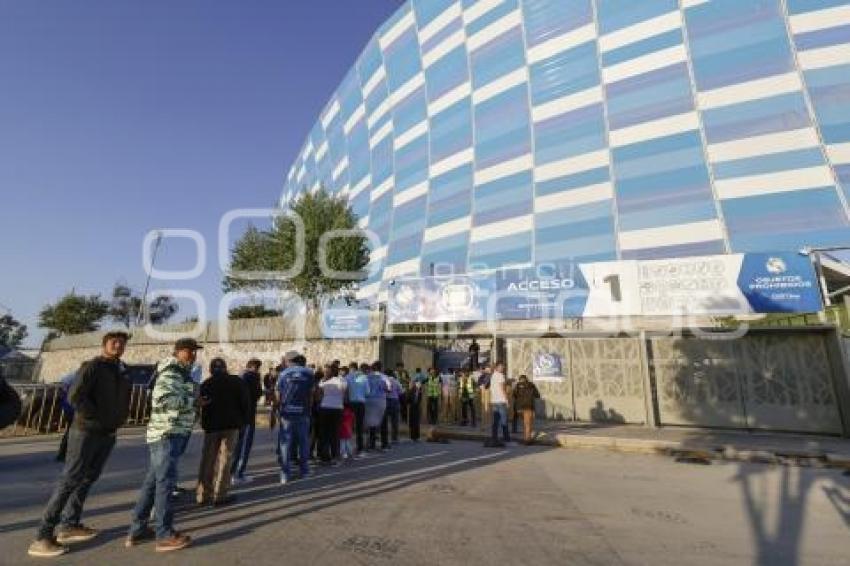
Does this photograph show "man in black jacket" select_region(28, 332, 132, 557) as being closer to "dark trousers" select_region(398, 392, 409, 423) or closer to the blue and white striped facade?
"dark trousers" select_region(398, 392, 409, 423)

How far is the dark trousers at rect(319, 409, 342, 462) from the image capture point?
26.8 ft

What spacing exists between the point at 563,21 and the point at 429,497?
104 feet

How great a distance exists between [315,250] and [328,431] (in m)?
17.9

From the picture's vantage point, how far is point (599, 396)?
46.5ft

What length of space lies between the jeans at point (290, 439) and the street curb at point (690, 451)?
546 cm

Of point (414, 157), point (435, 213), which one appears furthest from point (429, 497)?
point (414, 157)

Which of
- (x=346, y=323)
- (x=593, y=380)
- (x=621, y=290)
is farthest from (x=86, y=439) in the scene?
(x=346, y=323)

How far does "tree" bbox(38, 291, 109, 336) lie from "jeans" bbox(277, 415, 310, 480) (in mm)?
58169

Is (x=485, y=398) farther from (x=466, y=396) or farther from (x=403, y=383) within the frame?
(x=403, y=383)

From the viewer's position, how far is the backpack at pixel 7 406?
128 inches

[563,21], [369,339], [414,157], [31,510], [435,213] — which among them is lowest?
[31,510]

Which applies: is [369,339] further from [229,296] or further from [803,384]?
[229,296]

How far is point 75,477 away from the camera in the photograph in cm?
399

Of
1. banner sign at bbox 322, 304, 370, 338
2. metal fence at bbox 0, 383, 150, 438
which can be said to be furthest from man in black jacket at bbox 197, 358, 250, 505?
banner sign at bbox 322, 304, 370, 338
